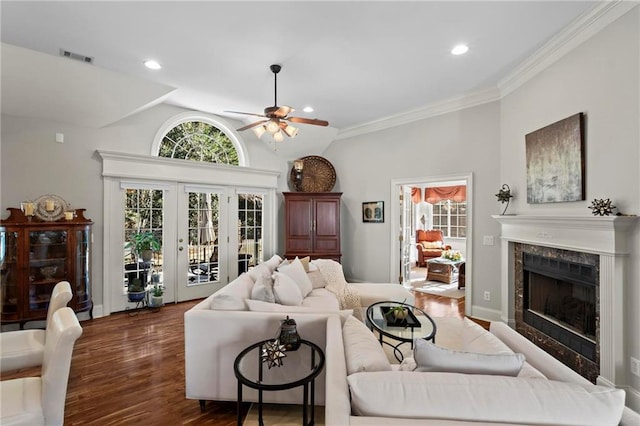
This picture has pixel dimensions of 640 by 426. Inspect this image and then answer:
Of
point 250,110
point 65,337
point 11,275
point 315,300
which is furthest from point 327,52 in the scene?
point 11,275

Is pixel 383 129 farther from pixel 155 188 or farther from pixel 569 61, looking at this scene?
pixel 155 188

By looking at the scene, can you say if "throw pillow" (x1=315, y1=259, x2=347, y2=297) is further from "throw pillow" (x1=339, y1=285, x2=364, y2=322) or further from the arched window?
the arched window

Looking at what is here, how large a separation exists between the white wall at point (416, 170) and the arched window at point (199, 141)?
2.08 metres

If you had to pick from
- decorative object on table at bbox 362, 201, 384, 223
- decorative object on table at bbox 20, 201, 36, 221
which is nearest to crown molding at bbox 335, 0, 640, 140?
decorative object on table at bbox 362, 201, 384, 223

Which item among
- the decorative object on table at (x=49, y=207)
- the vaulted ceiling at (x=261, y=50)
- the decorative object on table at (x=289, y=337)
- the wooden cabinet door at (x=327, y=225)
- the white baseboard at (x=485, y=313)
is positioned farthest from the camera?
the wooden cabinet door at (x=327, y=225)

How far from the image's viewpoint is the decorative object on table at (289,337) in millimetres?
1835

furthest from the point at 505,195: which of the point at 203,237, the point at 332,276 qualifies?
the point at 203,237

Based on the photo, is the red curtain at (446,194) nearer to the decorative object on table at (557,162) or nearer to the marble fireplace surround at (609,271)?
the decorative object on table at (557,162)

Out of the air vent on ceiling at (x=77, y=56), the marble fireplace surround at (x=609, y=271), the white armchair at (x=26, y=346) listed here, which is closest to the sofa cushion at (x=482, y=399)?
the marble fireplace surround at (x=609, y=271)

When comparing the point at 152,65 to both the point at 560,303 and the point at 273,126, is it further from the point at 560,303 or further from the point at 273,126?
the point at 560,303

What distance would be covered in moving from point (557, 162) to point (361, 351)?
2862mm

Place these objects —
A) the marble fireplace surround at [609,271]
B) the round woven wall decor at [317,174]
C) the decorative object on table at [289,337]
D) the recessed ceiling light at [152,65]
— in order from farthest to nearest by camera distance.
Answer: the round woven wall decor at [317,174] → the recessed ceiling light at [152,65] → the marble fireplace surround at [609,271] → the decorative object on table at [289,337]

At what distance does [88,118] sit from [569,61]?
18.7 feet

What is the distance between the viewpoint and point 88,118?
12.7 ft
